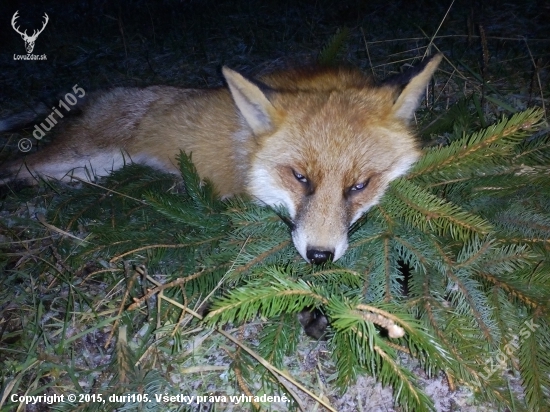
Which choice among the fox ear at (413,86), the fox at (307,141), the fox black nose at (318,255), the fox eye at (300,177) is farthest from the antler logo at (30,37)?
the fox black nose at (318,255)

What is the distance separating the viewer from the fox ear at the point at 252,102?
2.08 metres

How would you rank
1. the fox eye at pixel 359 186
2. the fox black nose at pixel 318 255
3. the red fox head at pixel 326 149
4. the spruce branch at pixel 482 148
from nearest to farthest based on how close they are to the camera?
the spruce branch at pixel 482 148
the fox black nose at pixel 318 255
the red fox head at pixel 326 149
the fox eye at pixel 359 186

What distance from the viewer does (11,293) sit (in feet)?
7.20

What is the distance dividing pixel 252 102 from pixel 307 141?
14.1 inches

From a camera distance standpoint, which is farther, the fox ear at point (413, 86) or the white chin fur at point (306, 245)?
the fox ear at point (413, 86)

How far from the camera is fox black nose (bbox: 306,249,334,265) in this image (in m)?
1.78

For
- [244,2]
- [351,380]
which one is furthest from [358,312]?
[244,2]

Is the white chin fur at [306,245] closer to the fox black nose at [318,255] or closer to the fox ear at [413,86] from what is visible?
the fox black nose at [318,255]

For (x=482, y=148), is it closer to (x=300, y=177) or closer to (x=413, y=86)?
(x=413, y=86)

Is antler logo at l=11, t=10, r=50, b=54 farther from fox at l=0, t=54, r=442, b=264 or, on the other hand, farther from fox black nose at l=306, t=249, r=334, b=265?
fox black nose at l=306, t=249, r=334, b=265

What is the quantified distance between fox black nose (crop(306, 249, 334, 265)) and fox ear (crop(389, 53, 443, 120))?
851 mm

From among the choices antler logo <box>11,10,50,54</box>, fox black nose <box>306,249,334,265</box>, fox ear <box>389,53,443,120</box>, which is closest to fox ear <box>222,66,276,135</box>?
fox ear <box>389,53,443,120</box>

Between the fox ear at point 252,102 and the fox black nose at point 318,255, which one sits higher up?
the fox ear at point 252,102

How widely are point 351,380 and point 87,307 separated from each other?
1.33 metres
